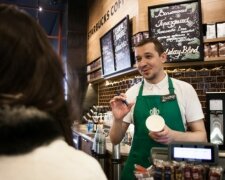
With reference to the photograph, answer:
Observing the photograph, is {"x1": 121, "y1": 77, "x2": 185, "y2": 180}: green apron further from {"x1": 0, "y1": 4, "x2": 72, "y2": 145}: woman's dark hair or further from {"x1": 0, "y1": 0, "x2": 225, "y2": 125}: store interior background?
{"x1": 0, "y1": 4, "x2": 72, "y2": 145}: woman's dark hair

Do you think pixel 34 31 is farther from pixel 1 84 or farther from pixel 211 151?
pixel 211 151

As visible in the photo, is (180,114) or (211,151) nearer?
(211,151)

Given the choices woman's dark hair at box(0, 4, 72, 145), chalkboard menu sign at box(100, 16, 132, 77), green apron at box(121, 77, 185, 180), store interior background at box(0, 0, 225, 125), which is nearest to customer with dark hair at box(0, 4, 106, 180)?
woman's dark hair at box(0, 4, 72, 145)

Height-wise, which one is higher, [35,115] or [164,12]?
[164,12]

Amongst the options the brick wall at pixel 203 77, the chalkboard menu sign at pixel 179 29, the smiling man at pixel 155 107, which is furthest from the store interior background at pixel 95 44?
the smiling man at pixel 155 107

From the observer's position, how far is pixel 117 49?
531 cm

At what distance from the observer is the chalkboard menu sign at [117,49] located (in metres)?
4.77

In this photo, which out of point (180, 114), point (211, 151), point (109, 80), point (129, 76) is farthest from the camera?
point (109, 80)

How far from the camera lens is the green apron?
2393 millimetres

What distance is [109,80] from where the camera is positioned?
21.9 feet

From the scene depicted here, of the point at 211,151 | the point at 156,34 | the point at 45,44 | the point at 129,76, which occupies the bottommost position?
the point at 211,151

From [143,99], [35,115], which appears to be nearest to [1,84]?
[35,115]

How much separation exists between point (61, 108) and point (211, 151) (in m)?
0.98

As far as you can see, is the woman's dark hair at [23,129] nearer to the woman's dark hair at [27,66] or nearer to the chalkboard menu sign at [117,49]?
the woman's dark hair at [27,66]
